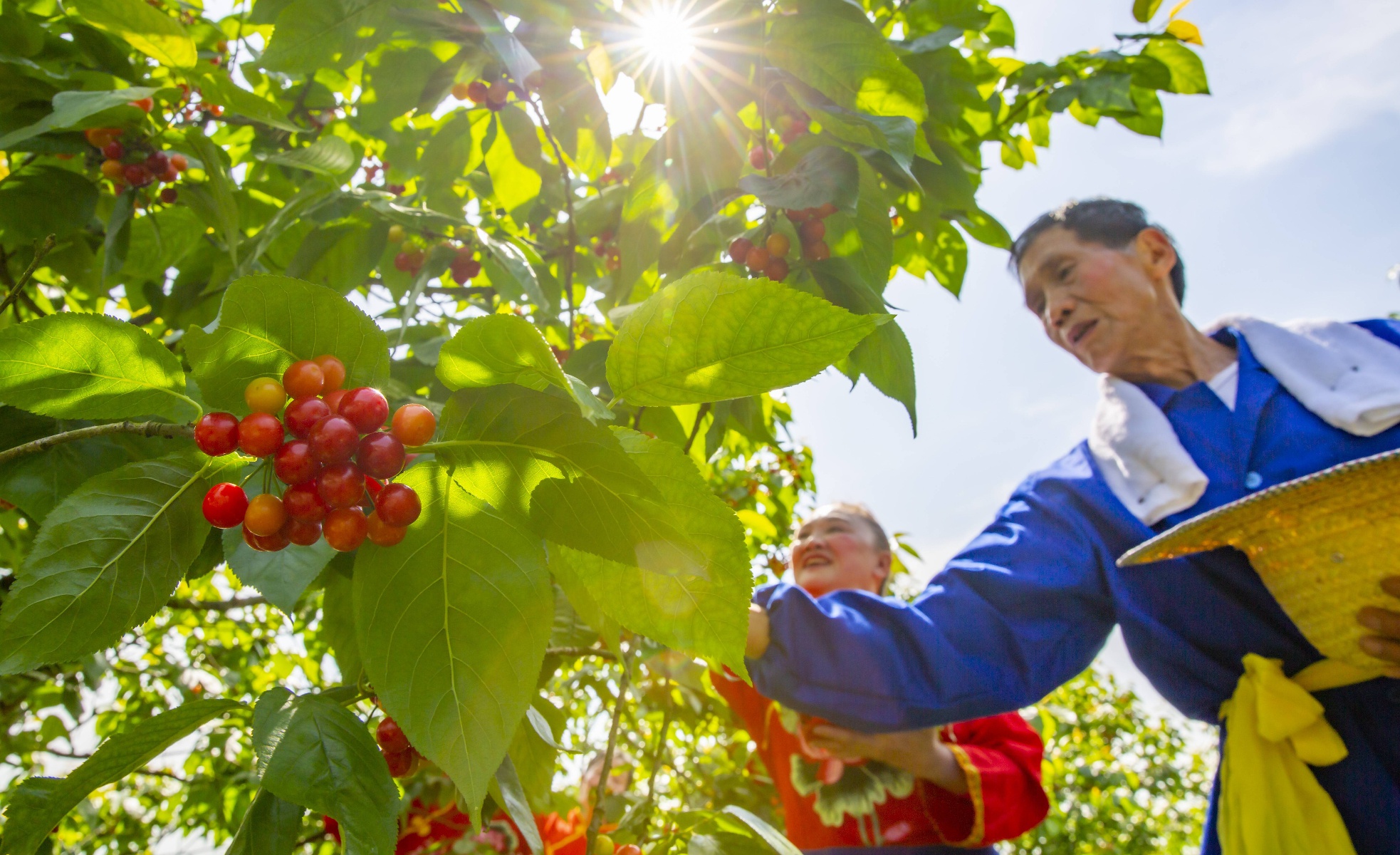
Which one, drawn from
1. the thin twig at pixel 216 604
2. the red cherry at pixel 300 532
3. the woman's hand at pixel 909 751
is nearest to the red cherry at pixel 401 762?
the red cherry at pixel 300 532

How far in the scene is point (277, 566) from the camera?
67cm

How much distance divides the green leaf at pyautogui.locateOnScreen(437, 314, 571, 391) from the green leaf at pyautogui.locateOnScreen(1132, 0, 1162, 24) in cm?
206

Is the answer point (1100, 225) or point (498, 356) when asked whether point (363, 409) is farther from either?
point (1100, 225)

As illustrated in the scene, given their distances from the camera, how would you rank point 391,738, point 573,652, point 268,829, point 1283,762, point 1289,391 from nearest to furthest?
point 268,829 → point 391,738 → point 573,652 → point 1283,762 → point 1289,391

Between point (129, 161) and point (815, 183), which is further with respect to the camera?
point (129, 161)

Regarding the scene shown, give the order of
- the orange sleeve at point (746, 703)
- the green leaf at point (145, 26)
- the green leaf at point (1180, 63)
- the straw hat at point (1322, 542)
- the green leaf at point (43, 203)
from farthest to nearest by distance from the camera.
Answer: the orange sleeve at point (746, 703) < the green leaf at point (1180, 63) < the straw hat at point (1322, 542) < the green leaf at point (43, 203) < the green leaf at point (145, 26)

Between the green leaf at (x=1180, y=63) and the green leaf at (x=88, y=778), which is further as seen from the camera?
the green leaf at (x=1180, y=63)

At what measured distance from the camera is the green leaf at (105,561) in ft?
1.61

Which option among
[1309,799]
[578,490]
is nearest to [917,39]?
[578,490]

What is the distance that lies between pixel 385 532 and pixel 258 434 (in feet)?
0.33

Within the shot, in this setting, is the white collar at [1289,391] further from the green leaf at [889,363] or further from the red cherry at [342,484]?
the red cherry at [342,484]

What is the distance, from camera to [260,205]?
162 cm

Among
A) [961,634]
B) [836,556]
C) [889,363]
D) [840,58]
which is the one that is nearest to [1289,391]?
[961,634]

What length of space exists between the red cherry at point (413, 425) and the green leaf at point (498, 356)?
0.09 ft
